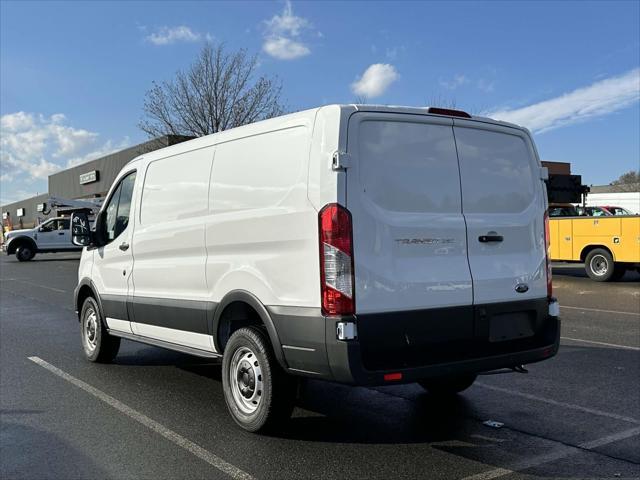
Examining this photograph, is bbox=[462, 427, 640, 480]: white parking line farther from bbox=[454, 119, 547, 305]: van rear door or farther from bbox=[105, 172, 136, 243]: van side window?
bbox=[105, 172, 136, 243]: van side window

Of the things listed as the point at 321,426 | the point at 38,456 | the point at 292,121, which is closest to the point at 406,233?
the point at 292,121

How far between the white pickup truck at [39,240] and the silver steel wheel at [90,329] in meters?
25.1

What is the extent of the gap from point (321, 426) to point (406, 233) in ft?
5.80

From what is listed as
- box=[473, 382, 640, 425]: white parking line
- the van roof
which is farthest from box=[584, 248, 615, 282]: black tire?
the van roof

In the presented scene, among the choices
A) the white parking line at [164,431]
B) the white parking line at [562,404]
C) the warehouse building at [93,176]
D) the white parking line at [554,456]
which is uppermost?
the warehouse building at [93,176]

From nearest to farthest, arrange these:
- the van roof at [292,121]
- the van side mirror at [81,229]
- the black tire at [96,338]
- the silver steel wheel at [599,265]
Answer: the van roof at [292,121], the van side mirror at [81,229], the black tire at [96,338], the silver steel wheel at [599,265]

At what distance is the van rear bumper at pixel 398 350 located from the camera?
3736 mm

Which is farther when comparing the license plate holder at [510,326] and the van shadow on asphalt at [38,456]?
the license plate holder at [510,326]

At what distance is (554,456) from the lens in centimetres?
404

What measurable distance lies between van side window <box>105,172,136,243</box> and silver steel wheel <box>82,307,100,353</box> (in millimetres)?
1089

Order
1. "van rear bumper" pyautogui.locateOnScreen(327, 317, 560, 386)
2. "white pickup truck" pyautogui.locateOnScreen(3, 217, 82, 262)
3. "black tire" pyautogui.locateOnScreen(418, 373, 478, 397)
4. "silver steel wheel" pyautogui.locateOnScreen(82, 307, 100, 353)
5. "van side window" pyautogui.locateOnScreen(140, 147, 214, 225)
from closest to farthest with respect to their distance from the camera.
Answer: "van rear bumper" pyautogui.locateOnScreen(327, 317, 560, 386), "van side window" pyautogui.locateOnScreen(140, 147, 214, 225), "black tire" pyautogui.locateOnScreen(418, 373, 478, 397), "silver steel wheel" pyautogui.locateOnScreen(82, 307, 100, 353), "white pickup truck" pyautogui.locateOnScreen(3, 217, 82, 262)

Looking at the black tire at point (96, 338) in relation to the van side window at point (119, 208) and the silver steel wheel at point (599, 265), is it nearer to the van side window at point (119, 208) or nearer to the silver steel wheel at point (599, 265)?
the van side window at point (119, 208)

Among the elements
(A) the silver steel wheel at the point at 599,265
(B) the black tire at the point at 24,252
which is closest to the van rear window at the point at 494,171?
(A) the silver steel wheel at the point at 599,265

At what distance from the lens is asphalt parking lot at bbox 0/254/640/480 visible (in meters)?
3.89
